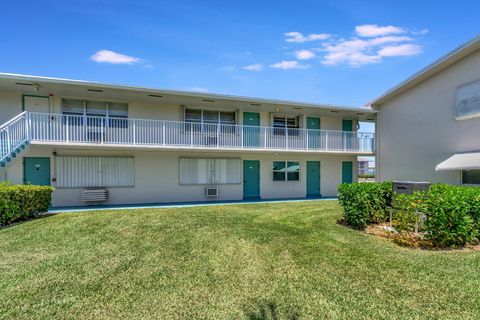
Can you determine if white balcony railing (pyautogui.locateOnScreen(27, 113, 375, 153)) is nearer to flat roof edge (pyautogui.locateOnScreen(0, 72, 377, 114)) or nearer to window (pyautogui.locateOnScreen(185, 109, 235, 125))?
window (pyautogui.locateOnScreen(185, 109, 235, 125))

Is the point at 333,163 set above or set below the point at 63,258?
above

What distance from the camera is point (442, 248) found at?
6.24m

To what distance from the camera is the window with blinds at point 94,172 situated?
13.0 metres

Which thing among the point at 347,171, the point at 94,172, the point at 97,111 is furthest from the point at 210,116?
the point at 347,171

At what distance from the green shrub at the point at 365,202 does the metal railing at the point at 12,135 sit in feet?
39.7

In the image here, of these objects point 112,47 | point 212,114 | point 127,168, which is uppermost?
point 112,47

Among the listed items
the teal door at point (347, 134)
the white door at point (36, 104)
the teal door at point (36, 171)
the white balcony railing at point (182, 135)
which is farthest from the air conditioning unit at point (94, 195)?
the teal door at point (347, 134)

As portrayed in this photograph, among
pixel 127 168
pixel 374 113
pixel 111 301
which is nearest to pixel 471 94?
→ pixel 374 113

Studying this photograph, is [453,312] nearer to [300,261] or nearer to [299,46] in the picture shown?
[300,261]

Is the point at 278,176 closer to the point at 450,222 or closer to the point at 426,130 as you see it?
the point at 426,130

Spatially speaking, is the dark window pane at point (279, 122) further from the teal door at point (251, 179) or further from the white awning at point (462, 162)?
the white awning at point (462, 162)

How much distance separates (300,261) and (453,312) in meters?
2.51

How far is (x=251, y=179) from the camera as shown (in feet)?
53.0

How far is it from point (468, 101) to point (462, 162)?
275 cm
